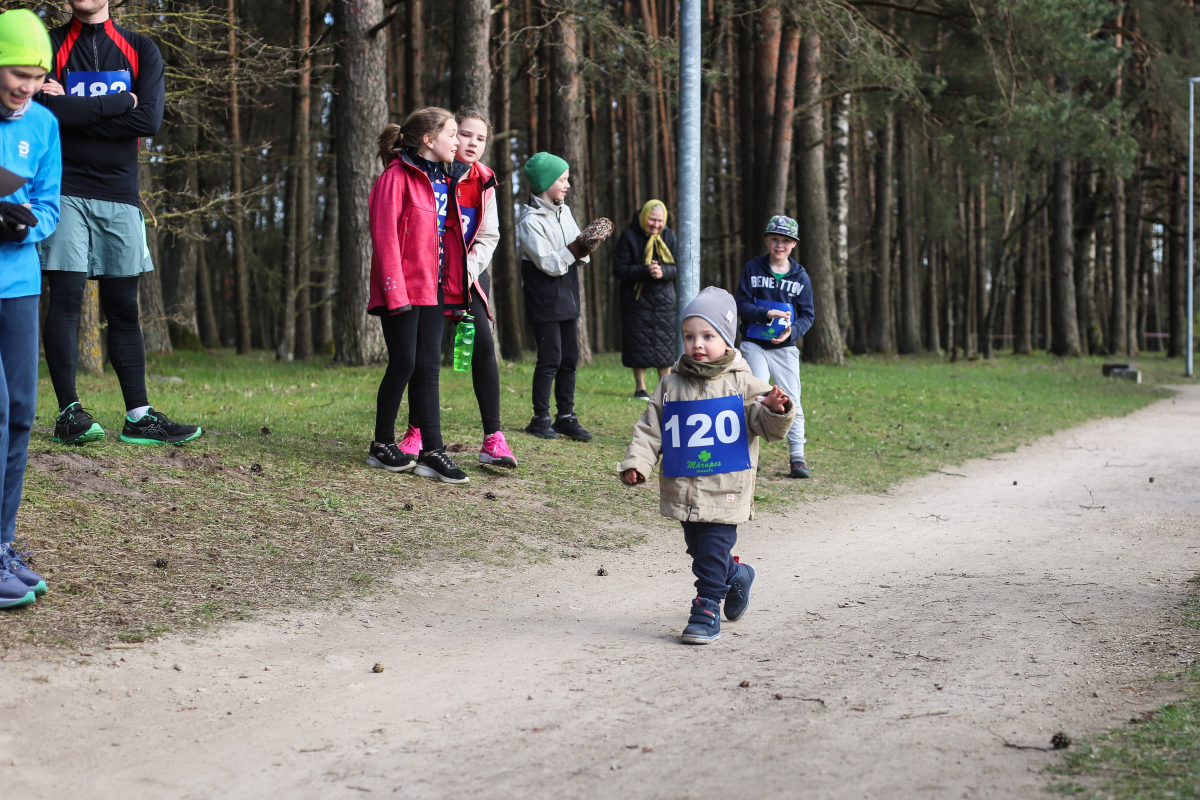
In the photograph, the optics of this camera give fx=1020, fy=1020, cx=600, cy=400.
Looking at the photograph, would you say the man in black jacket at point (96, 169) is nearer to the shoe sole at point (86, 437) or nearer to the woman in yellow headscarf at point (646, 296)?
the shoe sole at point (86, 437)

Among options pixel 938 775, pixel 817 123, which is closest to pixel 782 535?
pixel 938 775

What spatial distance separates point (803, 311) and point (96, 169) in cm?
533

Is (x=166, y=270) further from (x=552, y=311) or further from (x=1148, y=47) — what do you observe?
(x=1148, y=47)

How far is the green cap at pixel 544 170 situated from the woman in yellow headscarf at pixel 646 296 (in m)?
2.02

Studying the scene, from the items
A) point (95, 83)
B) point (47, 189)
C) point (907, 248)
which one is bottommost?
point (47, 189)

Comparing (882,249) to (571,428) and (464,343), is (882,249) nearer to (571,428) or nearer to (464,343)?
(571,428)

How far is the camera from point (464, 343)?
6.86 metres

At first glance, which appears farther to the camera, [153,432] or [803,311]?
[803,311]

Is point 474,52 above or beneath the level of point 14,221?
above

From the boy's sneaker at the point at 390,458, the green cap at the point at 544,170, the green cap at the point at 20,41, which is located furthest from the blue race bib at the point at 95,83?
the green cap at the point at 544,170

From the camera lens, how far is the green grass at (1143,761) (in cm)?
268

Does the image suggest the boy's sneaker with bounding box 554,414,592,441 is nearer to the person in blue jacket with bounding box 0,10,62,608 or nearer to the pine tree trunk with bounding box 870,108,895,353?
the person in blue jacket with bounding box 0,10,62,608

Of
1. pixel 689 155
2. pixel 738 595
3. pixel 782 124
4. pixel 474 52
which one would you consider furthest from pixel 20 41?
pixel 782 124

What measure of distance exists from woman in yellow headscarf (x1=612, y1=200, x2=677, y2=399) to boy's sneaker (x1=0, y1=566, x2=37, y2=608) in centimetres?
704
